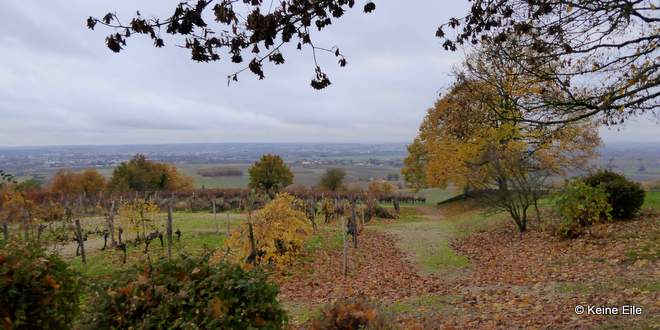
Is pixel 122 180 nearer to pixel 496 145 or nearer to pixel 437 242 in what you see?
pixel 437 242

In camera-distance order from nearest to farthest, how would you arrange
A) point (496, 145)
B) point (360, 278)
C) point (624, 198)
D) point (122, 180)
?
point (360, 278), point (624, 198), point (496, 145), point (122, 180)

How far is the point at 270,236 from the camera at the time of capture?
49.5ft

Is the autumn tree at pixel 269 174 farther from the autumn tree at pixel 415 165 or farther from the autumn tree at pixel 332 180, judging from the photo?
the autumn tree at pixel 415 165

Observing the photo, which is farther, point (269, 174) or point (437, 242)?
point (269, 174)

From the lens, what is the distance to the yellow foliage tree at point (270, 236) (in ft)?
49.0

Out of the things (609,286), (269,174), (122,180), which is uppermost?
(609,286)

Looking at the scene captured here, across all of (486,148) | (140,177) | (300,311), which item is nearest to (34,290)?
(300,311)

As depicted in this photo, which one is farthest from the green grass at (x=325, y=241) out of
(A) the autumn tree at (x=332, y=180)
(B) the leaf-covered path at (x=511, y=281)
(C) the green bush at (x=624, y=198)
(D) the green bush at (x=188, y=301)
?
(A) the autumn tree at (x=332, y=180)

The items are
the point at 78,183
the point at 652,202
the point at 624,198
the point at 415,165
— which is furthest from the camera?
the point at 78,183

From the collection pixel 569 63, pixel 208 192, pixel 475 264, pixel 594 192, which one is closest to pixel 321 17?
pixel 569 63

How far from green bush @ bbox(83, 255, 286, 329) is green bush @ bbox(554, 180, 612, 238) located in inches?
483

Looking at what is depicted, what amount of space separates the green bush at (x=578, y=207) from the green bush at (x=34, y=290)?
532 inches

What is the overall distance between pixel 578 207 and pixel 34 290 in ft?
45.6

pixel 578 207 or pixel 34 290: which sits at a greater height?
pixel 34 290
